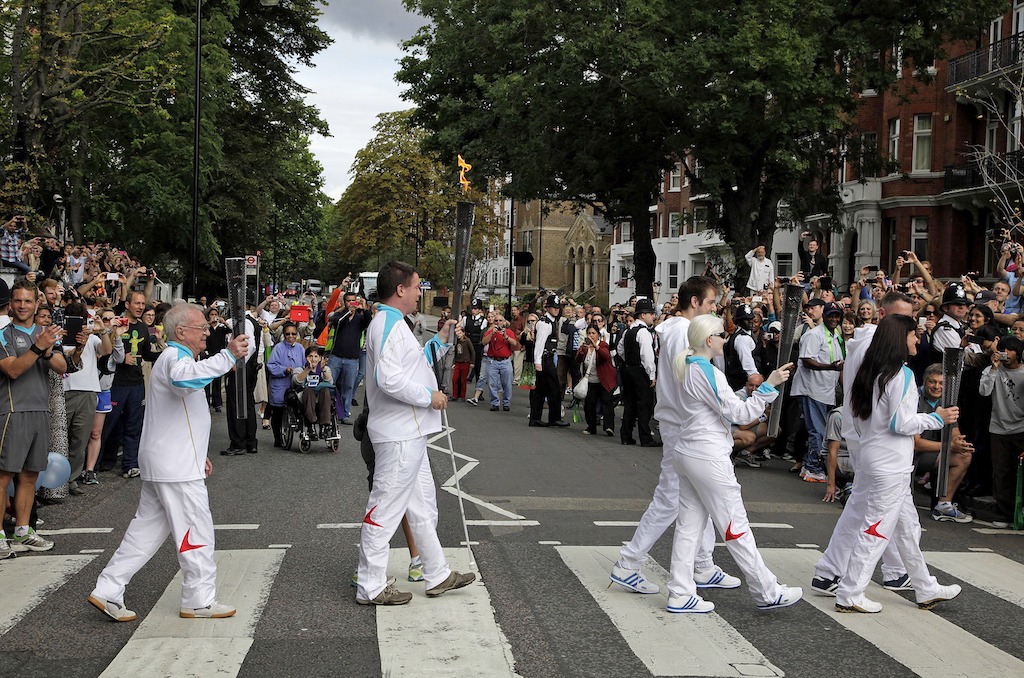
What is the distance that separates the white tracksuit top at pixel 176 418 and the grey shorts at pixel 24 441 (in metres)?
2.10

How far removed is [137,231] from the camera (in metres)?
34.4

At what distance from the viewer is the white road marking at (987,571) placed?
25.0 feet

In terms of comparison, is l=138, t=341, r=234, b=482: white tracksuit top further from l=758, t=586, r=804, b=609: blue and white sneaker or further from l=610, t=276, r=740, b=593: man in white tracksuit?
l=758, t=586, r=804, b=609: blue and white sneaker

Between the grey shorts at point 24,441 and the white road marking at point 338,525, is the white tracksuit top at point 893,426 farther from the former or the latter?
the grey shorts at point 24,441

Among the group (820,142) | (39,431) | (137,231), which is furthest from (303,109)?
(39,431)

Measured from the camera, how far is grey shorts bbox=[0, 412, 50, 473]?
819cm

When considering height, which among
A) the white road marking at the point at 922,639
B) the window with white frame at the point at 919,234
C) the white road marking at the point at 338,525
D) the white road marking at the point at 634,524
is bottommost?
the white road marking at the point at 634,524

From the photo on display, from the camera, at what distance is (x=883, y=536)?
22.5 ft

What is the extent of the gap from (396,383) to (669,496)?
187cm

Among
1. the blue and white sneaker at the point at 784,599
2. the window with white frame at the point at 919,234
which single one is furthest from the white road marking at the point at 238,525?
the window with white frame at the point at 919,234

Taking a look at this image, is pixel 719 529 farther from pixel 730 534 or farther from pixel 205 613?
pixel 205 613

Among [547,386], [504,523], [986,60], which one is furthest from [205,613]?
[986,60]

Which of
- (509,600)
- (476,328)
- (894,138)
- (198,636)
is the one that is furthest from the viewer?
(894,138)

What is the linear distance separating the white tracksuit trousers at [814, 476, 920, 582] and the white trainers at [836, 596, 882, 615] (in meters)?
0.22
